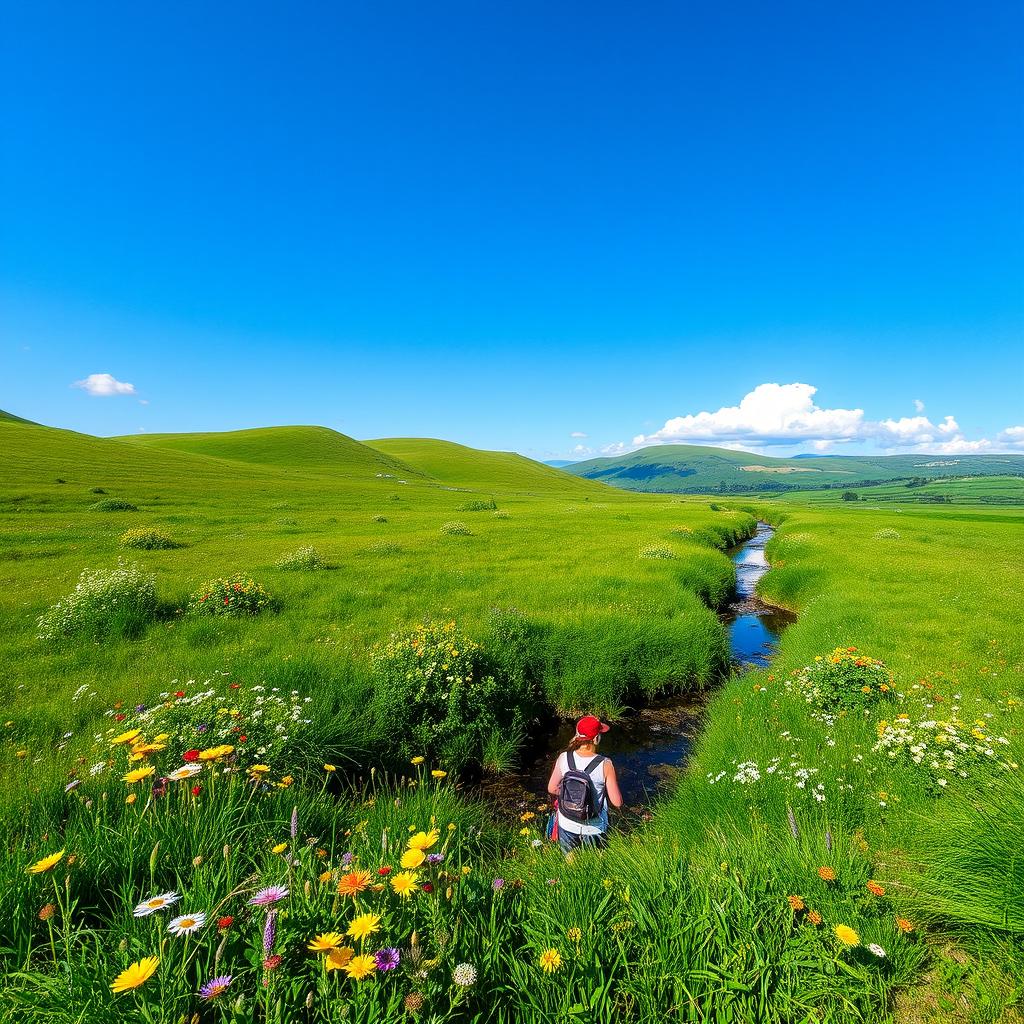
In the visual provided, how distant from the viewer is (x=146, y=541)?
27297mm

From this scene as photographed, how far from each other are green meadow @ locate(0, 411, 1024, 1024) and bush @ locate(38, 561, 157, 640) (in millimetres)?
84

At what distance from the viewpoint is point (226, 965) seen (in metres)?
2.61

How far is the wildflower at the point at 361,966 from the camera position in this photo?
2.29m

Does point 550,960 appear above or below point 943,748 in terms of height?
above

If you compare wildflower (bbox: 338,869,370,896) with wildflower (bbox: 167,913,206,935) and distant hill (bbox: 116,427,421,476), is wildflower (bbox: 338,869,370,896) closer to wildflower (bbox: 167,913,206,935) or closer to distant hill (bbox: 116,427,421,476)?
wildflower (bbox: 167,913,206,935)

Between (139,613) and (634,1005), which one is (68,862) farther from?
(139,613)

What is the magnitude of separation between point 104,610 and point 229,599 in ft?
10.4

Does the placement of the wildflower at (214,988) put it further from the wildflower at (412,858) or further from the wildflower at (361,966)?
the wildflower at (412,858)

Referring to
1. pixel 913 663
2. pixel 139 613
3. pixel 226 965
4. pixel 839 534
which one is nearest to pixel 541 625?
pixel 913 663

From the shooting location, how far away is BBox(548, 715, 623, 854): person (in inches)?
253

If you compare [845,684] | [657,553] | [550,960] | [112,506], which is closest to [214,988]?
[550,960]

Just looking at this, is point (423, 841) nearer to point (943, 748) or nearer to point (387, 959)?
point (387, 959)

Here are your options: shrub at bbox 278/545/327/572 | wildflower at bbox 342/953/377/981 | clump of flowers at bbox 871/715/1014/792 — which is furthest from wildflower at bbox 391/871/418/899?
shrub at bbox 278/545/327/572

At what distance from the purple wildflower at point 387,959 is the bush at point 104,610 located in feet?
50.1
